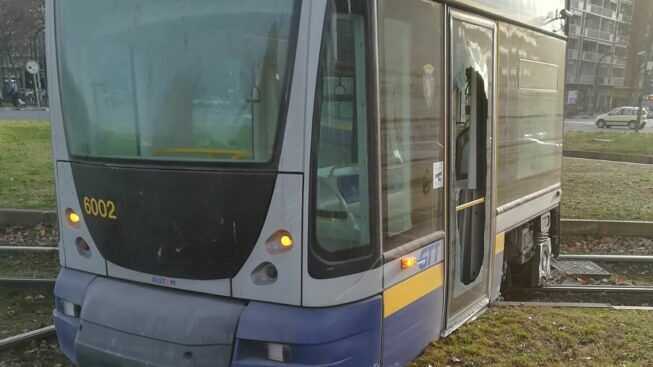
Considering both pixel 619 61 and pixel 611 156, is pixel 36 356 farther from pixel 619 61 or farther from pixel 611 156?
pixel 619 61

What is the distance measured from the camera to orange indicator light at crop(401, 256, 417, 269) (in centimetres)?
324

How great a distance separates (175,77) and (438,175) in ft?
5.46

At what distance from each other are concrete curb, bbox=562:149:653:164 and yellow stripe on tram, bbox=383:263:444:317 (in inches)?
672

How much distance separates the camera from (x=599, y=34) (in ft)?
252

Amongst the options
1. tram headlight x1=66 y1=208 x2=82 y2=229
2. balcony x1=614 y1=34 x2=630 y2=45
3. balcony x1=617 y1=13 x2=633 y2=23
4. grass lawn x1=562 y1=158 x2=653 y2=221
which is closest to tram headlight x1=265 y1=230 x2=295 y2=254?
tram headlight x1=66 y1=208 x2=82 y2=229

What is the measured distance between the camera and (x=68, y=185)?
139 inches

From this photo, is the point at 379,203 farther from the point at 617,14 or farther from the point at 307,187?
the point at 617,14

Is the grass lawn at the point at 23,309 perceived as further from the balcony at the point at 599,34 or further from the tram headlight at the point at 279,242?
the balcony at the point at 599,34

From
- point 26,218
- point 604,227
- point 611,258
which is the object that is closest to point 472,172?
point 611,258

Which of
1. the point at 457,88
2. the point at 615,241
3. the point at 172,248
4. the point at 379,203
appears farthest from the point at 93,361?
the point at 615,241

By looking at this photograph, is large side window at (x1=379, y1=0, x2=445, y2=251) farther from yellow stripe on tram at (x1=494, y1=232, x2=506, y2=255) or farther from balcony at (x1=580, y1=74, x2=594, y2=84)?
balcony at (x1=580, y1=74, x2=594, y2=84)

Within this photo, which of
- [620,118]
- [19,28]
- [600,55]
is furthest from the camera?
[600,55]

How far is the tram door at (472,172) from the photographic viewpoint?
12.7 ft

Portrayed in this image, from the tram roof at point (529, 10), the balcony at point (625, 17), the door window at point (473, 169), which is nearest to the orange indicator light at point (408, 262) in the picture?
the door window at point (473, 169)
